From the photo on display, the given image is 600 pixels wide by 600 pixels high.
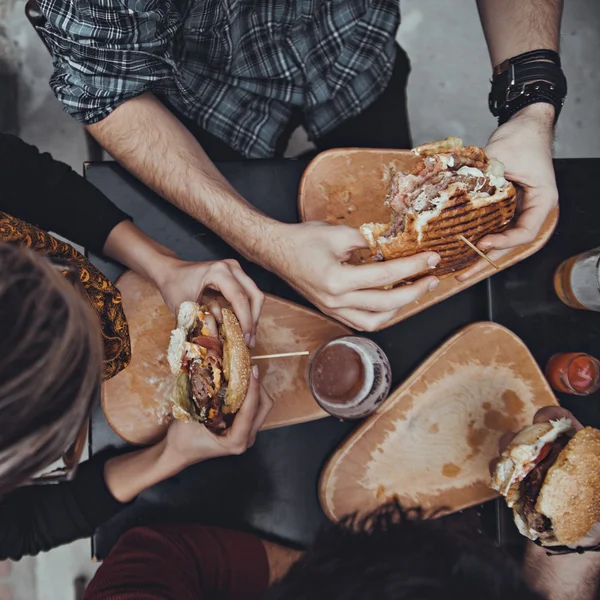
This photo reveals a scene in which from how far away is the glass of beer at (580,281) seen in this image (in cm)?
135

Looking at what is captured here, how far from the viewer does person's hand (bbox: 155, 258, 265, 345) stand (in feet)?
4.15

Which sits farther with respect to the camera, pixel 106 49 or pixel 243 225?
pixel 243 225

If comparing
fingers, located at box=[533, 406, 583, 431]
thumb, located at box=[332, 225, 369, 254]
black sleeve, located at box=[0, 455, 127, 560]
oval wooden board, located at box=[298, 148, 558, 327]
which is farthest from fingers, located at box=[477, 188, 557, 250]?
black sleeve, located at box=[0, 455, 127, 560]

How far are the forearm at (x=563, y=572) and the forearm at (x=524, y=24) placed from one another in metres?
1.46

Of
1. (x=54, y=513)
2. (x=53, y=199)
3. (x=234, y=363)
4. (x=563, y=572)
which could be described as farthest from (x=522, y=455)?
(x=53, y=199)

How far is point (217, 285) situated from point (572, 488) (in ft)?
3.32

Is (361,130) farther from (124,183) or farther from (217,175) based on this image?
(124,183)

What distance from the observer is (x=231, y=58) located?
150 cm

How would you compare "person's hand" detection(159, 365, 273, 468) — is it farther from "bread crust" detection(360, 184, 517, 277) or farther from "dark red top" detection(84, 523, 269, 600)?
"bread crust" detection(360, 184, 517, 277)

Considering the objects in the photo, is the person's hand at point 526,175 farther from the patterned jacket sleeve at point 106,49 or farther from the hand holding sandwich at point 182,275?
the patterned jacket sleeve at point 106,49

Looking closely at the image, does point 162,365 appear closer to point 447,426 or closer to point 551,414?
point 447,426

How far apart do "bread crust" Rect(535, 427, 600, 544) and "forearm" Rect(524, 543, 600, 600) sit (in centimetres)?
25

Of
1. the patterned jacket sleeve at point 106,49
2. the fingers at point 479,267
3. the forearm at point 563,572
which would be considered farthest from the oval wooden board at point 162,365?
the forearm at point 563,572

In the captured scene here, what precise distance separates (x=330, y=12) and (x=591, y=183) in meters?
0.97
